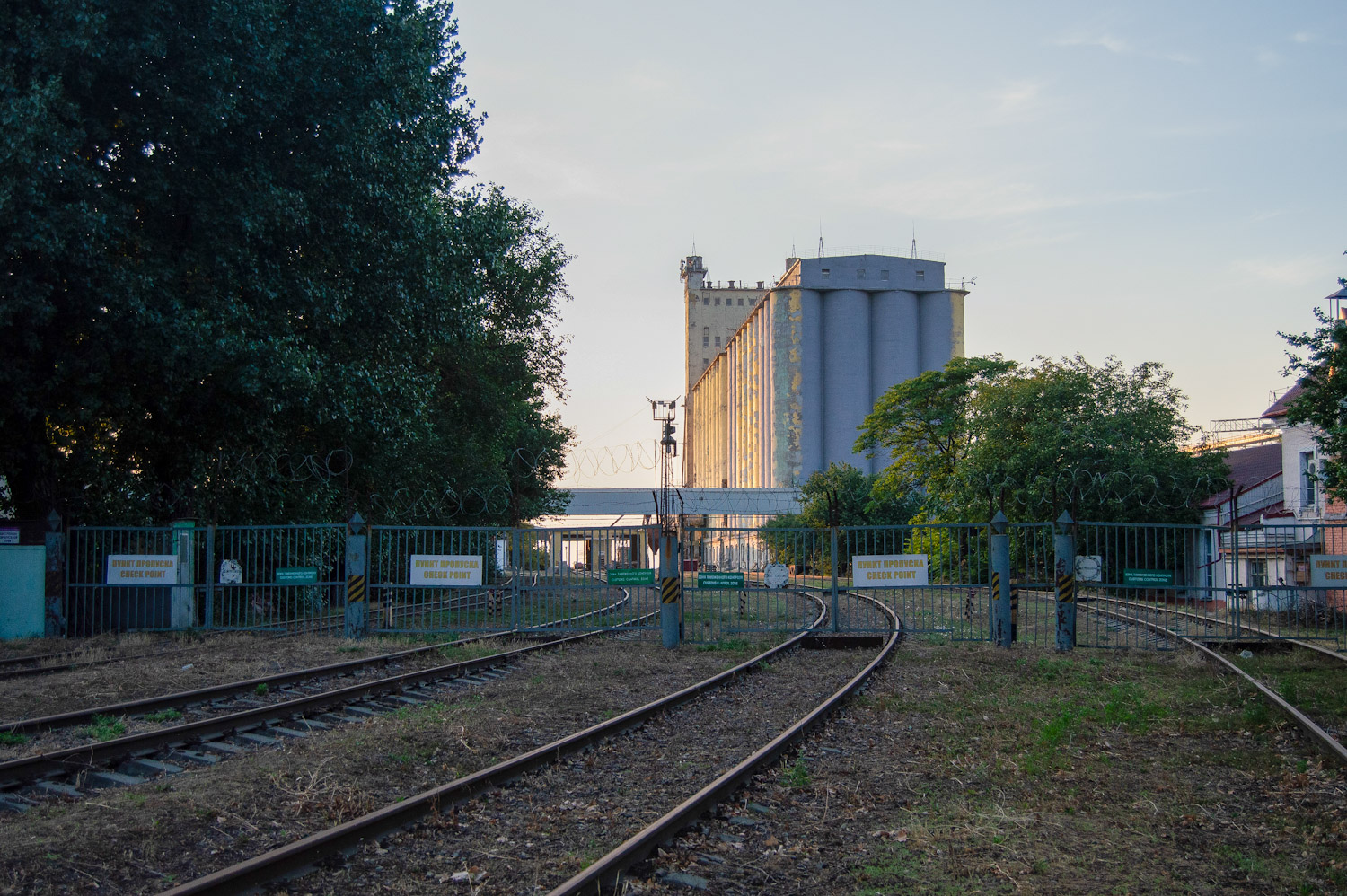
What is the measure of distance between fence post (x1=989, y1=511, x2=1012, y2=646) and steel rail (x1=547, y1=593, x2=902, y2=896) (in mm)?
6711

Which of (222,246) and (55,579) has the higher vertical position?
(222,246)

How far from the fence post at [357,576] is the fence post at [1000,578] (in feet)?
35.5

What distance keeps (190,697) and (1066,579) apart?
1275cm

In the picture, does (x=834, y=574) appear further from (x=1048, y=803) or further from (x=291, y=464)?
(x=291, y=464)

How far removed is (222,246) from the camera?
18469 millimetres

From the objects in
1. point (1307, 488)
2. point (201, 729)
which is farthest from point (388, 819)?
point (1307, 488)

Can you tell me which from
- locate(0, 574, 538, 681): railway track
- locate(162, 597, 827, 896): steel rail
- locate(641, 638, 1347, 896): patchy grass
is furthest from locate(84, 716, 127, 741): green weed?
locate(641, 638, 1347, 896): patchy grass

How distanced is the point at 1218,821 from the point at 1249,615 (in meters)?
15.2

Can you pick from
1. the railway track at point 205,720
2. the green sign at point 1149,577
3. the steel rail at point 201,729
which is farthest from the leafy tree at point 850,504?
the railway track at point 205,720

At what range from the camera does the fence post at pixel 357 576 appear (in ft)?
58.5

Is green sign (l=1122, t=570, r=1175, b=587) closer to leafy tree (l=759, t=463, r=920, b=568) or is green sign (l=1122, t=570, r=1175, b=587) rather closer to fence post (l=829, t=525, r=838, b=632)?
fence post (l=829, t=525, r=838, b=632)

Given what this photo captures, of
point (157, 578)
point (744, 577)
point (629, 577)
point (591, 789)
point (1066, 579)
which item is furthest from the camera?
point (157, 578)

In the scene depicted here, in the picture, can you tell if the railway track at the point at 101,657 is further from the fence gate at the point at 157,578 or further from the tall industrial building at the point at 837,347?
the tall industrial building at the point at 837,347

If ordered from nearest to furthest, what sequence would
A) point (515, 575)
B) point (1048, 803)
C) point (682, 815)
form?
point (682, 815)
point (1048, 803)
point (515, 575)
